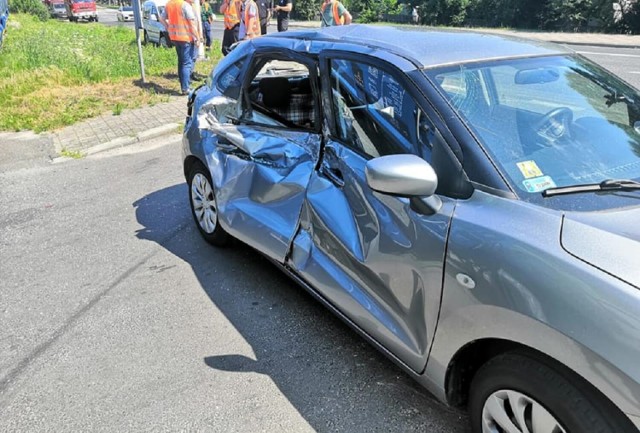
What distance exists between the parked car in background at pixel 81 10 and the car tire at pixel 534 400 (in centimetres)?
4494

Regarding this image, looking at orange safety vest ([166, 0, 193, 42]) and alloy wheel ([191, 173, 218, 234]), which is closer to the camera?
alloy wheel ([191, 173, 218, 234])

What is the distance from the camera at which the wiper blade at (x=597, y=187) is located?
2021 mm

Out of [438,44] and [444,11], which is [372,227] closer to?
[438,44]

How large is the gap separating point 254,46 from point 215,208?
1.21 m

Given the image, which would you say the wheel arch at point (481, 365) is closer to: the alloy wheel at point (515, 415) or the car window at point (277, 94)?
the alloy wheel at point (515, 415)

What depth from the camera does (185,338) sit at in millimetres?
A: 3195

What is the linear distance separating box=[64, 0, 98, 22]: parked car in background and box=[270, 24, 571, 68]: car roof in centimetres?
4307

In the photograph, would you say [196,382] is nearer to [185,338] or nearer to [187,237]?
[185,338]

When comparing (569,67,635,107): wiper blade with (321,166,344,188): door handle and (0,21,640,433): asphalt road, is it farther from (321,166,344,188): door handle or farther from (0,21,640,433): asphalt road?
(0,21,640,433): asphalt road

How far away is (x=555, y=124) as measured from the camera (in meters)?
2.43

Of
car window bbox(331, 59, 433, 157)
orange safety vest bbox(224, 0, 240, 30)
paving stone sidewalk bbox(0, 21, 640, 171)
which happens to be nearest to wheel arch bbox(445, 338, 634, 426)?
car window bbox(331, 59, 433, 157)

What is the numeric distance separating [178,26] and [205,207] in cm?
587

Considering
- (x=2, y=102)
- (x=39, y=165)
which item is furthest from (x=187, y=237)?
(x=2, y=102)

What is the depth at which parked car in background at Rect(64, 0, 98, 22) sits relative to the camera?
3994cm
